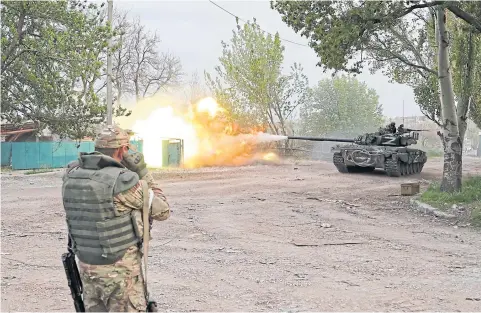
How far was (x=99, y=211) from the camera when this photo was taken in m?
3.46

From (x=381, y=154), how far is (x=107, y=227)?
17690 millimetres

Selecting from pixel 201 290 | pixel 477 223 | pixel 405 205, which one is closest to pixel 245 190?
pixel 405 205

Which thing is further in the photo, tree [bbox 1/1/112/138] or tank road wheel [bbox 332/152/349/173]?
tank road wheel [bbox 332/152/349/173]

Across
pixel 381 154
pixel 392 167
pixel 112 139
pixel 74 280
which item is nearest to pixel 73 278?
pixel 74 280

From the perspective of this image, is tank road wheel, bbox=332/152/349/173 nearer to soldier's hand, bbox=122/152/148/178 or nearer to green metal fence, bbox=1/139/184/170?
green metal fence, bbox=1/139/184/170

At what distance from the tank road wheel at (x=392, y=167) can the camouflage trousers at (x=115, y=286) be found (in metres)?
17.2

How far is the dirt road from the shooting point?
5773 mm

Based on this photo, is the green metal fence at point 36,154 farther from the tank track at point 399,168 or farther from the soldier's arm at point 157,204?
the soldier's arm at point 157,204

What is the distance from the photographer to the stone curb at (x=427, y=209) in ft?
37.4

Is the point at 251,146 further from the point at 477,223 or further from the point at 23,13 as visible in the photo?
the point at 477,223

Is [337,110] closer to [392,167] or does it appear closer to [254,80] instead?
[254,80]

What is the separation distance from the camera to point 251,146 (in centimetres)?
3003

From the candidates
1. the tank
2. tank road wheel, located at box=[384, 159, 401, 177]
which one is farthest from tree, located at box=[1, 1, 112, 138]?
tank road wheel, located at box=[384, 159, 401, 177]

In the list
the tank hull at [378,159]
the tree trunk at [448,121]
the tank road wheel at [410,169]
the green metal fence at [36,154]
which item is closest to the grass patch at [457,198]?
the tree trunk at [448,121]
